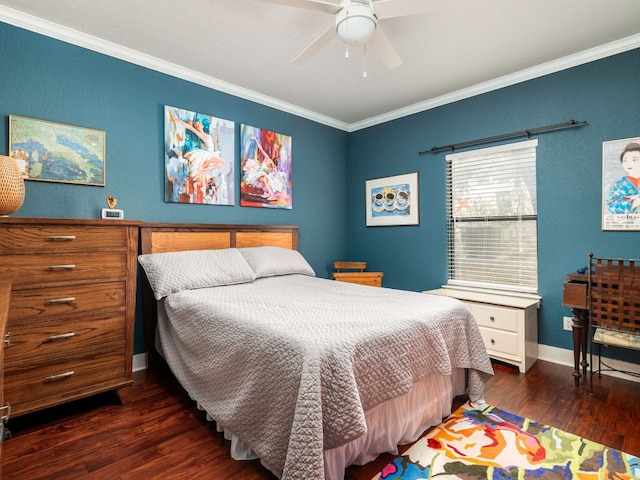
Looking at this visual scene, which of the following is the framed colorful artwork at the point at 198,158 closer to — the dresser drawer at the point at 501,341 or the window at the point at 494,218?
the window at the point at 494,218

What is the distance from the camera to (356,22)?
74.5 inches

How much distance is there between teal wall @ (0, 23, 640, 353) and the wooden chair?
0.51 metres

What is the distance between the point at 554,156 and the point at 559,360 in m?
1.77

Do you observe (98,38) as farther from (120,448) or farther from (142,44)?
(120,448)

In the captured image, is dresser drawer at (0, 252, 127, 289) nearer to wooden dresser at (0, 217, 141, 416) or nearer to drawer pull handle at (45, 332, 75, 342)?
wooden dresser at (0, 217, 141, 416)

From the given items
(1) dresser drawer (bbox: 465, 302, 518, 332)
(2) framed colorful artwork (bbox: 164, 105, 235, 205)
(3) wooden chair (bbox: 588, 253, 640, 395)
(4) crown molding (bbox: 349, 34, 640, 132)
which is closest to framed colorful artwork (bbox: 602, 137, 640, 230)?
(3) wooden chair (bbox: 588, 253, 640, 395)

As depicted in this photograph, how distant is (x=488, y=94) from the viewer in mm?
3340

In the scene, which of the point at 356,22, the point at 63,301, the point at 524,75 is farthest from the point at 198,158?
the point at 524,75

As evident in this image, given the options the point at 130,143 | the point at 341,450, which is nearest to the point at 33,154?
the point at 130,143

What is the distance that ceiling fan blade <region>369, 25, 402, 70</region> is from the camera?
2.04 m

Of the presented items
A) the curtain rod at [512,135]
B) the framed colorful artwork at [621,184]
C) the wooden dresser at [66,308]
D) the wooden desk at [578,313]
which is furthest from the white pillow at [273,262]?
the framed colorful artwork at [621,184]

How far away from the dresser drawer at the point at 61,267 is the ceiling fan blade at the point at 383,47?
2.09 metres

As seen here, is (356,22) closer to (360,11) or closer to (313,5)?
(360,11)

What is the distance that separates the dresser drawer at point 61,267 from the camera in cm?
183
